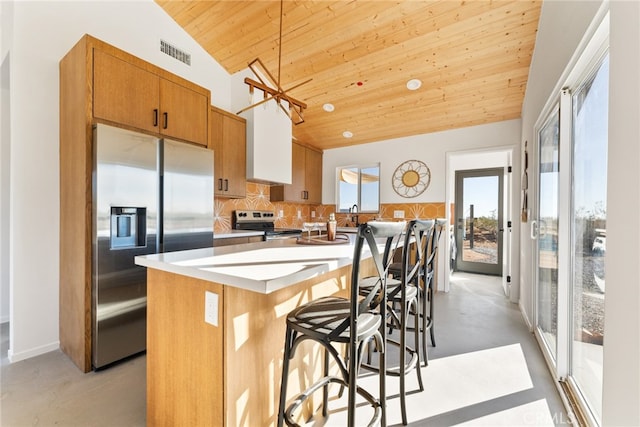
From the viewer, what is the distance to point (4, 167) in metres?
2.88

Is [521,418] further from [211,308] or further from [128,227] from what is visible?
[128,227]

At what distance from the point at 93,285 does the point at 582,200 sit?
332cm

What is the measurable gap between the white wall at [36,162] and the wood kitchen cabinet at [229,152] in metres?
1.35

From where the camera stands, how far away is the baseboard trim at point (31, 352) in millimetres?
2129

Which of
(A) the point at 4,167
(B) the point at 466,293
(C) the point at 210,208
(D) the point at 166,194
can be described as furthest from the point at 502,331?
(A) the point at 4,167

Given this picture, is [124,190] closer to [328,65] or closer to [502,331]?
[328,65]

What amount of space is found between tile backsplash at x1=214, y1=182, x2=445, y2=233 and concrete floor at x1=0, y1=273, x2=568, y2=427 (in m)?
1.97

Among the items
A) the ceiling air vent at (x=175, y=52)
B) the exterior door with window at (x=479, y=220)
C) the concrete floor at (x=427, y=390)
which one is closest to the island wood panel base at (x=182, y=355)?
the concrete floor at (x=427, y=390)

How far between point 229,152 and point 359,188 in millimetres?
2445

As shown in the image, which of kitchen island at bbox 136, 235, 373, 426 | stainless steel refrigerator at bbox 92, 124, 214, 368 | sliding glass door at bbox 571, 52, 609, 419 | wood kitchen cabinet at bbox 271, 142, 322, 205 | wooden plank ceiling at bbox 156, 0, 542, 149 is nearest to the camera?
kitchen island at bbox 136, 235, 373, 426

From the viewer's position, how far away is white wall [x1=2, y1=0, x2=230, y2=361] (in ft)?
7.11

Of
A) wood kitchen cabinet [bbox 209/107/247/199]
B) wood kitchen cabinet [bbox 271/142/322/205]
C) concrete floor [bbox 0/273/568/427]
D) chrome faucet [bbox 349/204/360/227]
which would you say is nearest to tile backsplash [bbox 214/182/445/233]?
chrome faucet [bbox 349/204/360/227]

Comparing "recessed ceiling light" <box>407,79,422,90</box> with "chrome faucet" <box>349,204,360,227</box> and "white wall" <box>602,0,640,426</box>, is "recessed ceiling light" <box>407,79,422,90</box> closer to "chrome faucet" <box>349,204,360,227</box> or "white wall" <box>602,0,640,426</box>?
"chrome faucet" <box>349,204,360,227</box>

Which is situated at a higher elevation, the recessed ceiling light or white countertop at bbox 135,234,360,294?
the recessed ceiling light
